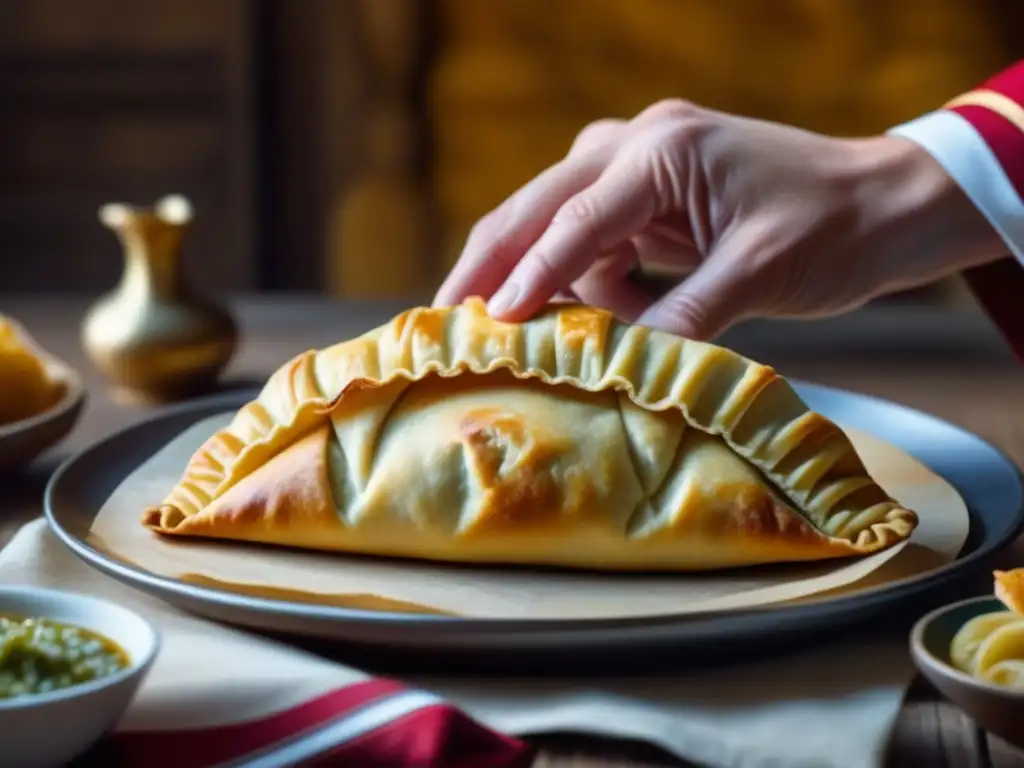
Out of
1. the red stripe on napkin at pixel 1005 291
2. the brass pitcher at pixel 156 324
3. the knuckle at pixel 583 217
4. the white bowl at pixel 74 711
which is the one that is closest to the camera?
the white bowl at pixel 74 711

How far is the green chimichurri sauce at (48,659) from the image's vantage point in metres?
0.77

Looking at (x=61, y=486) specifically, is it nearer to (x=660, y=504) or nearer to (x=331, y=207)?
(x=660, y=504)

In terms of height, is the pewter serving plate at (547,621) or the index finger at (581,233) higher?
the index finger at (581,233)

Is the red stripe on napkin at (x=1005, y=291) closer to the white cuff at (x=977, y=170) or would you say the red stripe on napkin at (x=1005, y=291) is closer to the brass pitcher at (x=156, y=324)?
the white cuff at (x=977, y=170)

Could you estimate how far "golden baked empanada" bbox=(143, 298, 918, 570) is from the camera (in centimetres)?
107

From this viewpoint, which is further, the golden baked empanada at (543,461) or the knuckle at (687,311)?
the knuckle at (687,311)

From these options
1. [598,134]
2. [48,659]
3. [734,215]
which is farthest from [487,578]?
[598,134]

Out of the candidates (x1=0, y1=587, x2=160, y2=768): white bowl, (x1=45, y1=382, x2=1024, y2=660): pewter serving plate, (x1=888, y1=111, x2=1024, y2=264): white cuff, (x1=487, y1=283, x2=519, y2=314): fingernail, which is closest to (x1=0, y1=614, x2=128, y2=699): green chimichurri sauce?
(x1=0, y1=587, x2=160, y2=768): white bowl

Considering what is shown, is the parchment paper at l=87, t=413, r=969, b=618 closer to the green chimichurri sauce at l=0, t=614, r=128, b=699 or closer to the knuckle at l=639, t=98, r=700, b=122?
the green chimichurri sauce at l=0, t=614, r=128, b=699

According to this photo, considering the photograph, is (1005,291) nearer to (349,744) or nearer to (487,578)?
(487,578)

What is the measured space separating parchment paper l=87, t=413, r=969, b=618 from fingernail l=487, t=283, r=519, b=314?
24 cm

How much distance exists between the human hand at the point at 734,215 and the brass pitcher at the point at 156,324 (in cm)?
67

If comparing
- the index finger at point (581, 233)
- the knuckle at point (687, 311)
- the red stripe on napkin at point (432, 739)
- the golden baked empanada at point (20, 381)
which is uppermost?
the index finger at point (581, 233)

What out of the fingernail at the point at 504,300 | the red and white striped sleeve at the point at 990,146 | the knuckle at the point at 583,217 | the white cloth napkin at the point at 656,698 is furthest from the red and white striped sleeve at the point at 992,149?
the white cloth napkin at the point at 656,698
